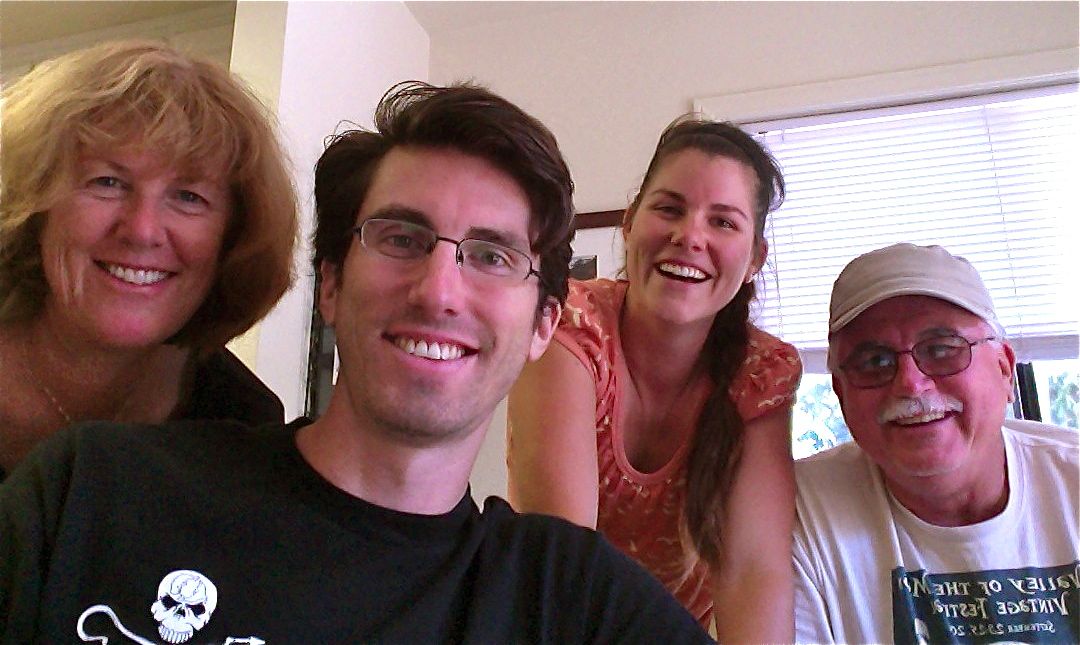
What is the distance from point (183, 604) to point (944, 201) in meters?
2.37

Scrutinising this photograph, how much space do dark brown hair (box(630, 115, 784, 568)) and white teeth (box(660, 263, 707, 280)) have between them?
0.50 ft

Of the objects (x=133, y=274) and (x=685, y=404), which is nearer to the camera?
(x=133, y=274)

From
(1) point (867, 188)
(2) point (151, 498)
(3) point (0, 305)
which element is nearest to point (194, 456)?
(2) point (151, 498)

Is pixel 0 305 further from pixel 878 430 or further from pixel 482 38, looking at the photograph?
pixel 482 38

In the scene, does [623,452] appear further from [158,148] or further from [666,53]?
[666,53]

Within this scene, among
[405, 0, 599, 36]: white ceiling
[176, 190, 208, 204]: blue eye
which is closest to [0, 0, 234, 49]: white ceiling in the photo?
[405, 0, 599, 36]: white ceiling

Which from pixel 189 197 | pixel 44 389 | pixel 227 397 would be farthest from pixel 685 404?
pixel 44 389

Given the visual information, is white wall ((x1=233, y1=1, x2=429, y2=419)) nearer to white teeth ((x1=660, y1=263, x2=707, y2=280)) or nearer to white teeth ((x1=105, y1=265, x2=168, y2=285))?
white teeth ((x1=105, y1=265, x2=168, y2=285))

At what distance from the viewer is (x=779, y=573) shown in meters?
1.17

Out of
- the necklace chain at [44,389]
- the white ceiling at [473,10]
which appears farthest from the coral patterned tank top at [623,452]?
the white ceiling at [473,10]

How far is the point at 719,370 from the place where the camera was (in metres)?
1.37

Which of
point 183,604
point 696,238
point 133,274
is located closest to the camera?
point 183,604

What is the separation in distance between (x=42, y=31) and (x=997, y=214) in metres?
3.15

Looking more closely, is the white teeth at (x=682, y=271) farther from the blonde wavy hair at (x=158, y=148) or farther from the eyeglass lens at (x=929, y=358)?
the blonde wavy hair at (x=158, y=148)
